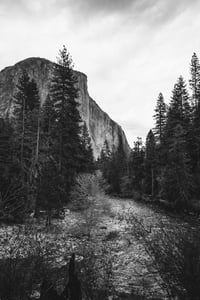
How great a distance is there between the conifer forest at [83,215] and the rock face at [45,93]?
1694 inches

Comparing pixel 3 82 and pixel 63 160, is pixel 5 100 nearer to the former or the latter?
pixel 3 82

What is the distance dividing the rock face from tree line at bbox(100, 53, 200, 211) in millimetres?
40424

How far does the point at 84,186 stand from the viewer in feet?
63.5

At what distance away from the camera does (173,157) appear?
1973cm

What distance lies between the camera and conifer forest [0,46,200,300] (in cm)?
331

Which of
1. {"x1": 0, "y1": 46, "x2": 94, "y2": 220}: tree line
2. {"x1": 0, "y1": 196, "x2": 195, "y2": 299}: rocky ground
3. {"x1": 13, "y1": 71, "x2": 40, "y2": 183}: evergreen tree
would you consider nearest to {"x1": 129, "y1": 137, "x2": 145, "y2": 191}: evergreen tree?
{"x1": 0, "y1": 46, "x2": 94, "y2": 220}: tree line

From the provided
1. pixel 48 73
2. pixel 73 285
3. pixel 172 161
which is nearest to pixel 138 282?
pixel 73 285

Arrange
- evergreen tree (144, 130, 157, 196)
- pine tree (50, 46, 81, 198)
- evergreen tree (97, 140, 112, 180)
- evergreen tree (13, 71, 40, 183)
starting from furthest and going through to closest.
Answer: evergreen tree (97, 140, 112, 180) → evergreen tree (144, 130, 157, 196) → pine tree (50, 46, 81, 198) → evergreen tree (13, 71, 40, 183)

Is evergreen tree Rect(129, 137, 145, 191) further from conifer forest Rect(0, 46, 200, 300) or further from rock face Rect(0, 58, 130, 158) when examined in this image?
rock face Rect(0, 58, 130, 158)

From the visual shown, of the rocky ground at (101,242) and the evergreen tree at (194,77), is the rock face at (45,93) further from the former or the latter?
the rocky ground at (101,242)

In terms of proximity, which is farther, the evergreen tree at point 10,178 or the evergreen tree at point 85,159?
the evergreen tree at point 85,159

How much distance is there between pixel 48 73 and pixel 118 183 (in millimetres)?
54990

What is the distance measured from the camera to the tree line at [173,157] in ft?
63.1

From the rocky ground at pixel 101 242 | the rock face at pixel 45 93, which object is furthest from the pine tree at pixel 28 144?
the rock face at pixel 45 93
